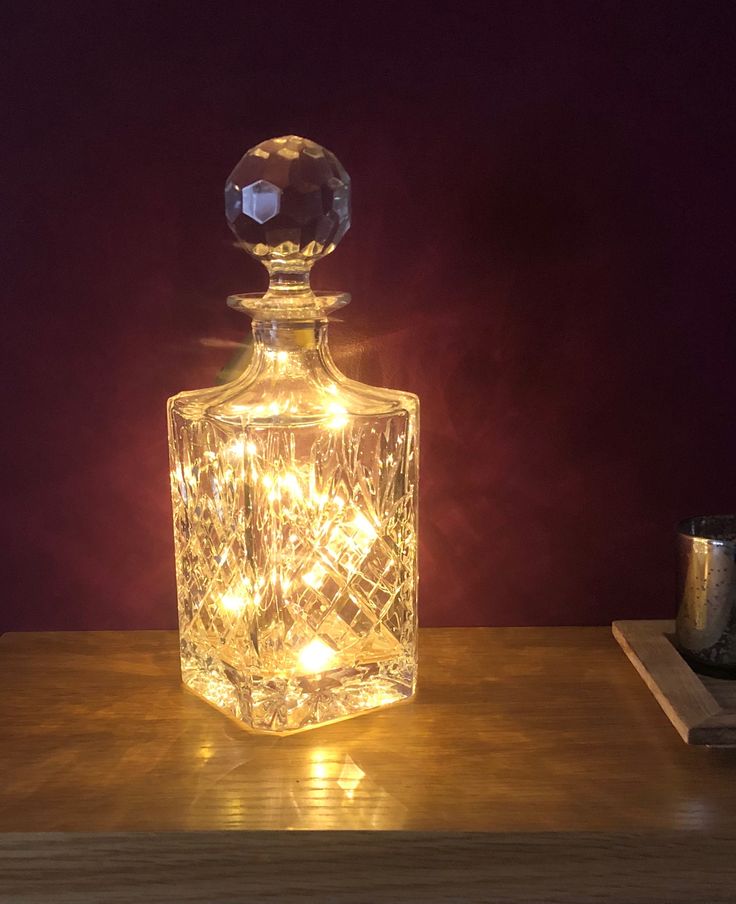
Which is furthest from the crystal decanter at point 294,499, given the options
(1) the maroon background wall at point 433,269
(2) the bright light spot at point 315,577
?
(1) the maroon background wall at point 433,269

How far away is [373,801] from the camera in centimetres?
71

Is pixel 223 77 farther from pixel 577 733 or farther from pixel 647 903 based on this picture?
pixel 647 903

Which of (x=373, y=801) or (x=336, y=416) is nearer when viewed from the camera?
(x=373, y=801)

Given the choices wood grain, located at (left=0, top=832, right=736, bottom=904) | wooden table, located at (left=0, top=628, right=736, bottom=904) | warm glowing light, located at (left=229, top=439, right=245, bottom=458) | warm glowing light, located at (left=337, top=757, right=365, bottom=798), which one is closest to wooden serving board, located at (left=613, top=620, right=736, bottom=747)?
wooden table, located at (left=0, top=628, right=736, bottom=904)

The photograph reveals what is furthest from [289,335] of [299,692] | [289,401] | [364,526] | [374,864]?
[374,864]

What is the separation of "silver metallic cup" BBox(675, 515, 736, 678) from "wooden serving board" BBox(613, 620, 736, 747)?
0.05ft

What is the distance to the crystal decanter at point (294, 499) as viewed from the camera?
0.81m

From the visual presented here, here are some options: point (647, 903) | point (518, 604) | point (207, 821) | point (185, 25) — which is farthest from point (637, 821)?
point (185, 25)

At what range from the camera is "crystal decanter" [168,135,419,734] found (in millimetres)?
812

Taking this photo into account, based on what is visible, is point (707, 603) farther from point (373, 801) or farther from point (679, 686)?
point (373, 801)

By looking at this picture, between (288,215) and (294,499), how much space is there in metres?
0.23

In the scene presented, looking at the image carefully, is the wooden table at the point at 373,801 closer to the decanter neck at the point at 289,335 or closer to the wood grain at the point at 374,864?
the wood grain at the point at 374,864

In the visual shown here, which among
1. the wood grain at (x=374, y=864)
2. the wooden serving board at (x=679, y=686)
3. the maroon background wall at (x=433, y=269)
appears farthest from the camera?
the maroon background wall at (x=433, y=269)

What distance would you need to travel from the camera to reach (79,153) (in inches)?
39.2
